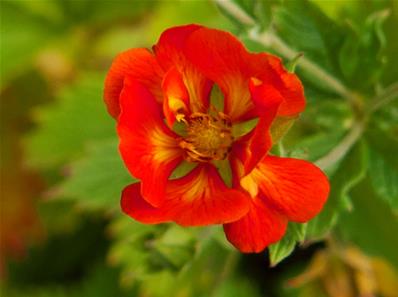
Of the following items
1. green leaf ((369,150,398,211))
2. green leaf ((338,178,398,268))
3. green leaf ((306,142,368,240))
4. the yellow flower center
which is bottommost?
green leaf ((338,178,398,268))

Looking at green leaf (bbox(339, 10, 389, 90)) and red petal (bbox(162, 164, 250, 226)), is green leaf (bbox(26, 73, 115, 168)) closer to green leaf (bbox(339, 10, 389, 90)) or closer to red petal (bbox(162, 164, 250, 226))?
green leaf (bbox(339, 10, 389, 90))

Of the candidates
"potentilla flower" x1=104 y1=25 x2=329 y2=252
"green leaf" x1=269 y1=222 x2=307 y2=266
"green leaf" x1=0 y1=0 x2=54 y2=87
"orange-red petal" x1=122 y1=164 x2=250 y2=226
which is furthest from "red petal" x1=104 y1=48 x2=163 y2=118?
"green leaf" x1=0 y1=0 x2=54 y2=87

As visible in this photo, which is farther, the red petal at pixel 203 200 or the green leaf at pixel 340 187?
the green leaf at pixel 340 187

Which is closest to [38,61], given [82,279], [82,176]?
[82,279]

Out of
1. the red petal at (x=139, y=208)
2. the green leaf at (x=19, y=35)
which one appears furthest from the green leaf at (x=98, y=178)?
the green leaf at (x=19, y=35)

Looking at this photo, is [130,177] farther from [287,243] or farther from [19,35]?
[19,35]

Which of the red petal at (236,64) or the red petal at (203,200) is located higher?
the red petal at (236,64)

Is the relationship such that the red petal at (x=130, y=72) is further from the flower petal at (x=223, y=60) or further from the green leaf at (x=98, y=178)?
the green leaf at (x=98, y=178)

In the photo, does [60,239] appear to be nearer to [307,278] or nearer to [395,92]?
[307,278]
